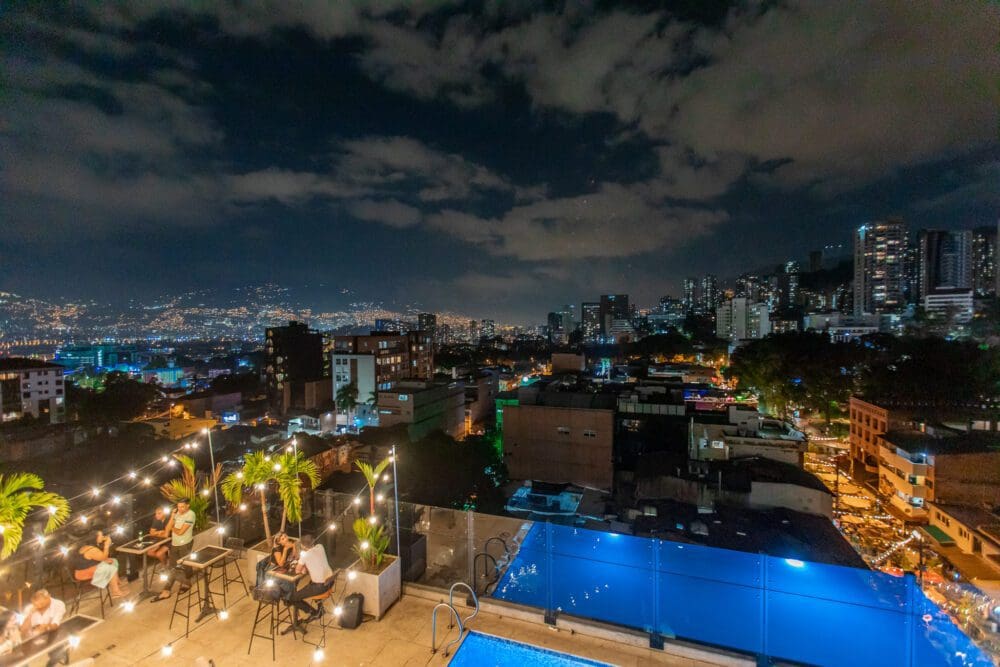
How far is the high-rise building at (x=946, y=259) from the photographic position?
81.6m

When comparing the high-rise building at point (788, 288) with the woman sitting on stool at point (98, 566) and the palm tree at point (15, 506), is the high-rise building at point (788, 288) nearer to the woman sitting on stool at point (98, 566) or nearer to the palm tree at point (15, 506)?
the woman sitting on stool at point (98, 566)

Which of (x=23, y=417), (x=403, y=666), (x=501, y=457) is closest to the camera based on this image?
(x=403, y=666)

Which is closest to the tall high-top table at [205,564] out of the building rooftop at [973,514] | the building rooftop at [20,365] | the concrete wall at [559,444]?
the concrete wall at [559,444]

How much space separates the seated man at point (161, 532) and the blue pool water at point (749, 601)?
3610 mm

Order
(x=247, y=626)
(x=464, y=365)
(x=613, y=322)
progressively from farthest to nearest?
(x=613, y=322), (x=464, y=365), (x=247, y=626)

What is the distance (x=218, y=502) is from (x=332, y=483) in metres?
11.2

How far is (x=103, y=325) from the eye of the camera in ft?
521

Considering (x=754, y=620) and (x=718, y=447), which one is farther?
(x=718, y=447)

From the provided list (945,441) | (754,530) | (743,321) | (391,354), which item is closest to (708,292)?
(743,321)

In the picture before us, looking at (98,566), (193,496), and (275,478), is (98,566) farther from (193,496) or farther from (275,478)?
(275,478)

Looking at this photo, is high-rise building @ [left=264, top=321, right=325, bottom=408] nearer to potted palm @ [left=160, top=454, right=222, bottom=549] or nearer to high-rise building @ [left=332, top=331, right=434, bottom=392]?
high-rise building @ [left=332, top=331, right=434, bottom=392]

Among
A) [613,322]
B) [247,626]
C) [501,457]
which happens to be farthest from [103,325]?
[247,626]

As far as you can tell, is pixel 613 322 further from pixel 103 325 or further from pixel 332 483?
pixel 103 325

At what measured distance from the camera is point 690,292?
159 m
